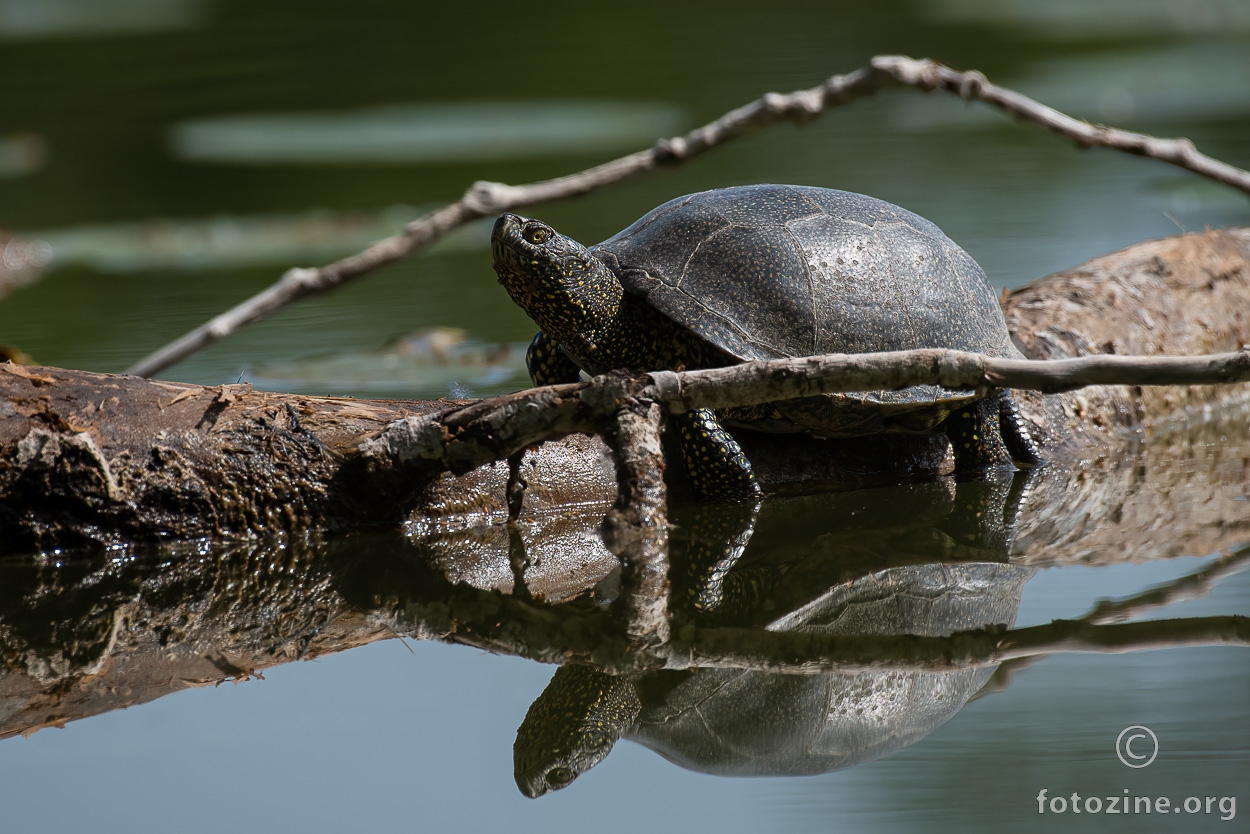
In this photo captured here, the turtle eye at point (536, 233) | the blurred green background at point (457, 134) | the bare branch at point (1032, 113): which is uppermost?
the bare branch at point (1032, 113)

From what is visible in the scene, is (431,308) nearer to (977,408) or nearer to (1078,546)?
(977,408)

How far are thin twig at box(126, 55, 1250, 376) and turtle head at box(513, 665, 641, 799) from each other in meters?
2.10

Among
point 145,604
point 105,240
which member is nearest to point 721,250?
point 145,604

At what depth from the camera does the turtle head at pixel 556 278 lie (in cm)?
314

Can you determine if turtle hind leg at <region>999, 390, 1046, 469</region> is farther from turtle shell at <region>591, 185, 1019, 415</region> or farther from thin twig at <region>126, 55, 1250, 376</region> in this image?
thin twig at <region>126, 55, 1250, 376</region>

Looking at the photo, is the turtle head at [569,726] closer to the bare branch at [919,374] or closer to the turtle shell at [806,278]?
the bare branch at [919,374]

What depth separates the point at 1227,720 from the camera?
1915mm

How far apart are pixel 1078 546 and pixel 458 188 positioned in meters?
5.89

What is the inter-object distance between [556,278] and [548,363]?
1.60ft

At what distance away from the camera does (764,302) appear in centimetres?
312

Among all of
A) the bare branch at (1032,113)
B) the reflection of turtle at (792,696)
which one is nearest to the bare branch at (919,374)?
the reflection of turtle at (792,696)

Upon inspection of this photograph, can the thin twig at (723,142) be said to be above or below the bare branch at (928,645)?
above

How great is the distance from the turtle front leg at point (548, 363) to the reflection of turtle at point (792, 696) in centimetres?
107

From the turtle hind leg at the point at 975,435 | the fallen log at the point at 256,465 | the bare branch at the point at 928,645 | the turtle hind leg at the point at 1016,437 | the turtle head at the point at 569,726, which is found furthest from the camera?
the turtle hind leg at the point at 1016,437
